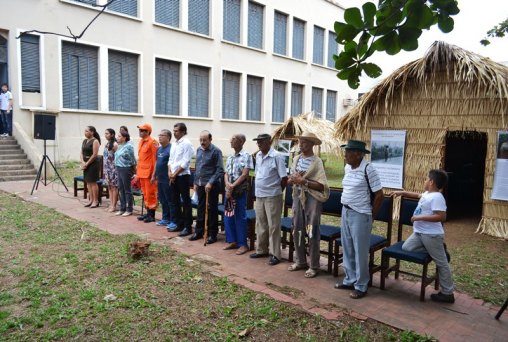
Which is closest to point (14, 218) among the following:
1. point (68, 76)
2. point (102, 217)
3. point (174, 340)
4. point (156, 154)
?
point (102, 217)

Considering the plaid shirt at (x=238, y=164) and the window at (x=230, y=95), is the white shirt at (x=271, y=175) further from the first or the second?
the window at (x=230, y=95)

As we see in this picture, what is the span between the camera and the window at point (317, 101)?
29.9 m

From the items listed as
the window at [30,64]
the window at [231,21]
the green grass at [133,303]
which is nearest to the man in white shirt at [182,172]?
the green grass at [133,303]

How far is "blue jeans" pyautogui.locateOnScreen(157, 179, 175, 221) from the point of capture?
307 inches

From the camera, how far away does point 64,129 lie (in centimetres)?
1630

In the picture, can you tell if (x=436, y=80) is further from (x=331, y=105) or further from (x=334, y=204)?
(x=331, y=105)

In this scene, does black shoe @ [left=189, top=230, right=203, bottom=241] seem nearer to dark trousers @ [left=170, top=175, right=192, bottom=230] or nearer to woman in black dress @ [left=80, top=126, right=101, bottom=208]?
dark trousers @ [left=170, top=175, right=192, bottom=230]

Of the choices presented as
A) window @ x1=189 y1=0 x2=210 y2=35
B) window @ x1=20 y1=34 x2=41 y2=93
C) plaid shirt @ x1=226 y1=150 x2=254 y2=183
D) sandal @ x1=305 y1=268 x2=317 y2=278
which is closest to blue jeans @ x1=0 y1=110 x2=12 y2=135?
window @ x1=20 y1=34 x2=41 y2=93

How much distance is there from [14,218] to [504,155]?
32.9ft

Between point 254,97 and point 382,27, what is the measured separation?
2279 cm

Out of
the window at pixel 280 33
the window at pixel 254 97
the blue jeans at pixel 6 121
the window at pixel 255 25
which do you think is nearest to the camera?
the blue jeans at pixel 6 121

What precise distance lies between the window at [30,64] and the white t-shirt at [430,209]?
15.1 metres

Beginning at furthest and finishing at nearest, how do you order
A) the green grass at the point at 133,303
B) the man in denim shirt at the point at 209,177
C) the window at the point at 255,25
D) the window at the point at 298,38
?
1. the window at the point at 298,38
2. the window at the point at 255,25
3. the man in denim shirt at the point at 209,177
4. the green grass at the point at 133,303

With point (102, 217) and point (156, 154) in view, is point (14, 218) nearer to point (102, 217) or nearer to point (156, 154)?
point (102, 217)
